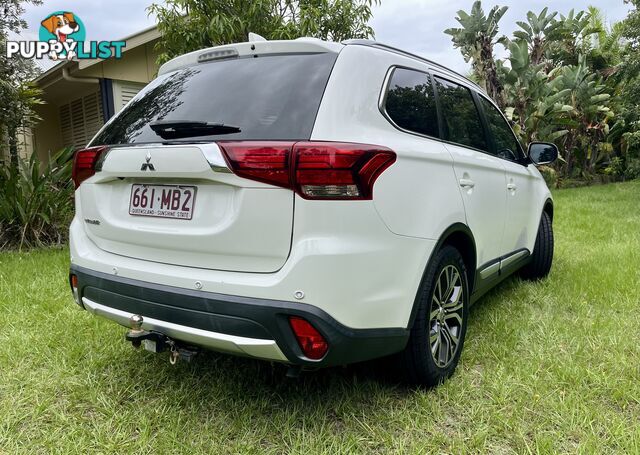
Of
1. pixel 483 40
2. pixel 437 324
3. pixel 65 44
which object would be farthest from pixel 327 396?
pixel 483 40

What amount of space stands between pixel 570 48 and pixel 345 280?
1764 centimetres

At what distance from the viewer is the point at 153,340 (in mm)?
2129

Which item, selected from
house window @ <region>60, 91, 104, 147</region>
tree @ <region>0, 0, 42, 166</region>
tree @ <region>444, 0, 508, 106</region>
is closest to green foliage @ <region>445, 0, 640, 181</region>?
tree @ <region>444, 0, 508, 106</region>

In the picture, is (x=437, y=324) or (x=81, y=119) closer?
(x=437, y=324)

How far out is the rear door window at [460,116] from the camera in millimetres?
2838

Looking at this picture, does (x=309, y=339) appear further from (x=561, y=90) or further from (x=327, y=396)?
(x=561, y=90)

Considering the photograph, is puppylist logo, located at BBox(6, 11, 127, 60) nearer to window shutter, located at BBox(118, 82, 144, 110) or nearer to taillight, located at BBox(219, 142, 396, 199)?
window shutter, located at BBox(118, 82, 144, 110)

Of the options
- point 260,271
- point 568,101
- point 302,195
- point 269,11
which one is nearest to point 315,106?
point 302,195

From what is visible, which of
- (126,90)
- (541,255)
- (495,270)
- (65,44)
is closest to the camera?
(495,270)

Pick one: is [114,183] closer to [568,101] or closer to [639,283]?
[639,283]

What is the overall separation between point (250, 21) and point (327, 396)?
5.71 metres

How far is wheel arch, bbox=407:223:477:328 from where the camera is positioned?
7.20ft

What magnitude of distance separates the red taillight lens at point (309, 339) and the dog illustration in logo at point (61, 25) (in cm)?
898

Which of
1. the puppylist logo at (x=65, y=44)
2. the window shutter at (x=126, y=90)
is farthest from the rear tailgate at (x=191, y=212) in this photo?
the window shutter at (x=126, y=90)
